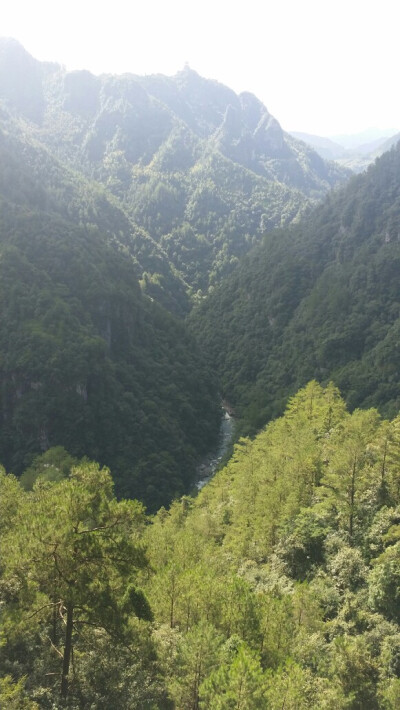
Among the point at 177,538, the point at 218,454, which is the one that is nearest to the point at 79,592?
the point at 177,538

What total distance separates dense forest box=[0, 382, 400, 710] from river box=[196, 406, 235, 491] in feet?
234

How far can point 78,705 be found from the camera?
2222cm

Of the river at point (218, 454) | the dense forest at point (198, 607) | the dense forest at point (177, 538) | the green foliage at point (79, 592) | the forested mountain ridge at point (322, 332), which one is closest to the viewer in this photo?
the green foliage at point (79, 592)

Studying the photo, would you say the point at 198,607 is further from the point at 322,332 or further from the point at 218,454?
the point at 322,332

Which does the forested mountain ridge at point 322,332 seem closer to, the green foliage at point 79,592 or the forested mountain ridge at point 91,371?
the forested mountain ridge at point 91,371

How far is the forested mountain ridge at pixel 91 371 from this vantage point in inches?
4419

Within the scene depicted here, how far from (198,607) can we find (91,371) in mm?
99276

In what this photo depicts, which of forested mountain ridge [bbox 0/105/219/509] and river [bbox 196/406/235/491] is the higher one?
forested mountain ridge [bbox 0/105/219/509]

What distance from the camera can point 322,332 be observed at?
164500mm

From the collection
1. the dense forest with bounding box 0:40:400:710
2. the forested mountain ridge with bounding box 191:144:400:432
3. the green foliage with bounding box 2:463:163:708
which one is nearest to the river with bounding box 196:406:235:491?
the dense forest with bounding box 0:40:400:710

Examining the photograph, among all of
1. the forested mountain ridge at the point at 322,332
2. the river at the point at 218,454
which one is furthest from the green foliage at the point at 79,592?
the forested mountain ridge at the point at 322,332

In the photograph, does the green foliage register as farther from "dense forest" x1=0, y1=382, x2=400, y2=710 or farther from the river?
the river

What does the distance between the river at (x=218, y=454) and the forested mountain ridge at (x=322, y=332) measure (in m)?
5.72

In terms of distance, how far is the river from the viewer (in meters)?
115
